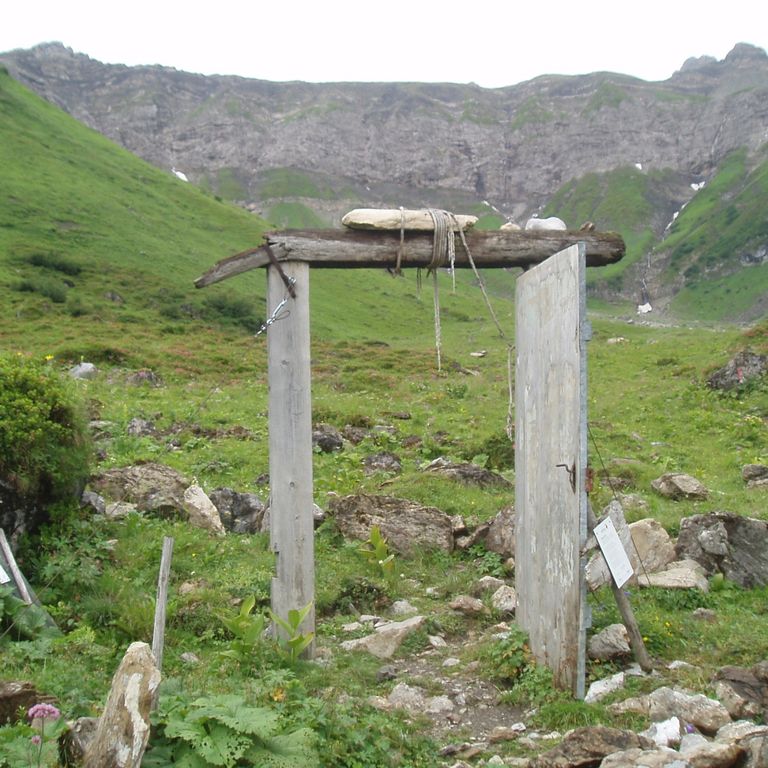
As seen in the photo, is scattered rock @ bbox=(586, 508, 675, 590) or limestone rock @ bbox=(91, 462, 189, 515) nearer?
scattered rock @ bbox=(586, 508, 675, 590)

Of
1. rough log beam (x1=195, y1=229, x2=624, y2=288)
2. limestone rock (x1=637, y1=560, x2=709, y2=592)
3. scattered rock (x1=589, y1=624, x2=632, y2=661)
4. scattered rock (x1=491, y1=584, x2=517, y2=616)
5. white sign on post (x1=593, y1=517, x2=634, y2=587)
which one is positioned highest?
rough log beam (x1=195, y1=229, x2=624, y2=288)

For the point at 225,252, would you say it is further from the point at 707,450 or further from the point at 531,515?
the point at 531,515

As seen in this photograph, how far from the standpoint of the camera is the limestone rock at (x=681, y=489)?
1138 centimetres

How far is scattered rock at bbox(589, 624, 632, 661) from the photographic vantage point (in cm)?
604

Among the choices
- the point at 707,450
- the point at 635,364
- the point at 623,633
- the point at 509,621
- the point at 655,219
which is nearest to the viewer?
the point at 623,633

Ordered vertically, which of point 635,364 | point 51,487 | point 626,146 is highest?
point 626,146

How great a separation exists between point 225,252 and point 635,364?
47503mm

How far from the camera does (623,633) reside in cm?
613

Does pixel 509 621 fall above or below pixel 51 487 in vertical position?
below

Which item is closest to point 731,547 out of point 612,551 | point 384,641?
point 612,551

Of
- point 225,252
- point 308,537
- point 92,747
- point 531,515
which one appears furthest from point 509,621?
point 225,252

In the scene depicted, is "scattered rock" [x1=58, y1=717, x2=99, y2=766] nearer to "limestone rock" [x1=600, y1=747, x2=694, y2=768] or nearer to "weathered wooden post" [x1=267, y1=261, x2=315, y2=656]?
"limestone rock" [x1=600, y1=747, x2=694, y2=768]

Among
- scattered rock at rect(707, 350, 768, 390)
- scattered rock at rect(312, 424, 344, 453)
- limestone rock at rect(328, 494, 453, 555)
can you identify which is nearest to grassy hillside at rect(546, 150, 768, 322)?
scattered rock at rect(707, 350, 768, 390)

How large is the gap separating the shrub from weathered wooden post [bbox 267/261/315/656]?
2.96 meters
